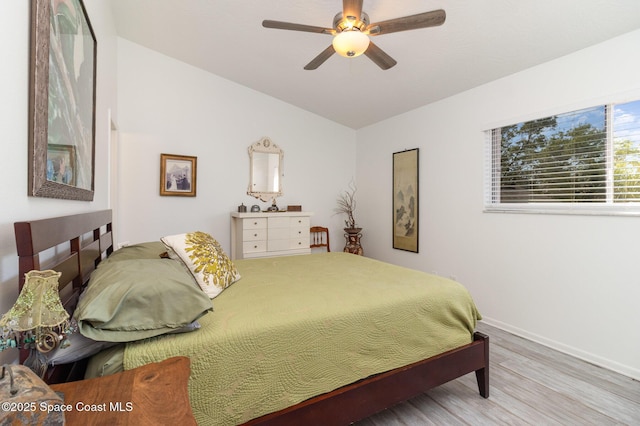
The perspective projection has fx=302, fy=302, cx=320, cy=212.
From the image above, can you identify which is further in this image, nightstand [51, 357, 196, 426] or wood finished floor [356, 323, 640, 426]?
wood finished floor [356, 323, 640, 426]

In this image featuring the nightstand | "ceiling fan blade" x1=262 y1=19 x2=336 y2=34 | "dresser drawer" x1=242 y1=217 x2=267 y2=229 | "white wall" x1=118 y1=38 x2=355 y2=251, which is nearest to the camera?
the nightstand

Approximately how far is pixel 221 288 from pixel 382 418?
1197mm

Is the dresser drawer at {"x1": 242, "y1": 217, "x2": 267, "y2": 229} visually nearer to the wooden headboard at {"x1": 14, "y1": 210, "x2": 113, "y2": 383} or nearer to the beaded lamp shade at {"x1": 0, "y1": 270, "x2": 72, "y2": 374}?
the wooden headboard at {"x1": 14, "y1": 210, "x2": 113, "y2": 383}

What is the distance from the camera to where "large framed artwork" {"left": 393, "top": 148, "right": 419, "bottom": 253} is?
3.92 meters

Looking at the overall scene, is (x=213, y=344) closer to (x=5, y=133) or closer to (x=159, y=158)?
(x=5, y=133)

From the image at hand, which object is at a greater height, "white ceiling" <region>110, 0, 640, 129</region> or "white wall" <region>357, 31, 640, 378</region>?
"white ceiling" <region>110, 0, 640, 129</region>

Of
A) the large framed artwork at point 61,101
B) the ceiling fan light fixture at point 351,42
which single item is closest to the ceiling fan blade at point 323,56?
the ceiling fan light fixture at point 351,42

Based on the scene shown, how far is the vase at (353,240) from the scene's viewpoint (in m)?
4.58

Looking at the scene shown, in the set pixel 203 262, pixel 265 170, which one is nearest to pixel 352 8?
pixel 203 262

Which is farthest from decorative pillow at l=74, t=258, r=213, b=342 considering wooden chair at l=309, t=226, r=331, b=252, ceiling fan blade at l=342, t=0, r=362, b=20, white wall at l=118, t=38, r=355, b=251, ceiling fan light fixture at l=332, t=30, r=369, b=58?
wooden chair at l=309, t=226, r=331, b=252

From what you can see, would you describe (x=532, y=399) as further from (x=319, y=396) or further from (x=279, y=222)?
(x=279, y=222)

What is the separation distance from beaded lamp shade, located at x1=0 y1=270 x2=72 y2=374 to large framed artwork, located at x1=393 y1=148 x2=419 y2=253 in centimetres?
367

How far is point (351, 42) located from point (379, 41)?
38.8 inches

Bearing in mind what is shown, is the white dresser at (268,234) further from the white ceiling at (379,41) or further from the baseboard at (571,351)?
the baseboard at (571,351)
